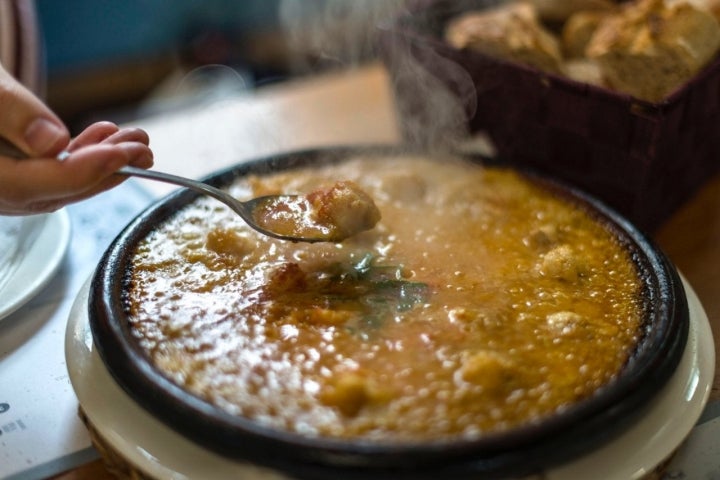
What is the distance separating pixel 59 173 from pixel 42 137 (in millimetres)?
55

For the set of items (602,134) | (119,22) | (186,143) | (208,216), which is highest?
(602,134)

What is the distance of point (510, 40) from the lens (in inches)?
64.5

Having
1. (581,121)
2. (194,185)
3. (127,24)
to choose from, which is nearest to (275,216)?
(194,185)

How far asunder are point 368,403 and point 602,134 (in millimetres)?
829

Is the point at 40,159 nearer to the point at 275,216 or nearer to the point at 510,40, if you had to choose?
the point at 275,216

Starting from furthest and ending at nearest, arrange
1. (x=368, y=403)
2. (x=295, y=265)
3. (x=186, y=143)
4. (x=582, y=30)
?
(x=186, y=143), (x=582, y=30), (x=295, y=265), (x=368, y=403)

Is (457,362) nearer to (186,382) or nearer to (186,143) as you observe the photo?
(186,382)

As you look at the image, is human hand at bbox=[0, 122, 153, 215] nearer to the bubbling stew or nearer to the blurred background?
the bubbling stew

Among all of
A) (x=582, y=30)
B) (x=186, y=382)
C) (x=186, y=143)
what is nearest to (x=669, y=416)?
(x=186, y=382)

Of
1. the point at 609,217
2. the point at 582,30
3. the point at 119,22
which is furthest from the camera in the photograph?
the point at 119,22

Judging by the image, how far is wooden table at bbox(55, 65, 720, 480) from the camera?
1.59 m

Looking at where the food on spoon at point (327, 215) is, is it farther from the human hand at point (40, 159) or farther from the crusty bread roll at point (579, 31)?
the crusty bread roll at point (579, 31)

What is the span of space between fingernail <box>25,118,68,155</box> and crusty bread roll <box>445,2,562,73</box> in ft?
3.28

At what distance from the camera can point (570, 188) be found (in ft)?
4.60
